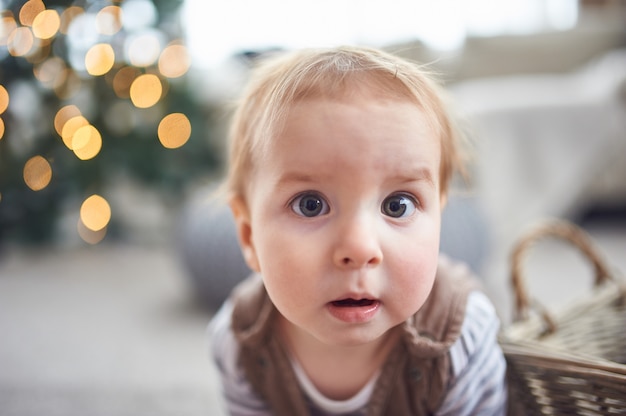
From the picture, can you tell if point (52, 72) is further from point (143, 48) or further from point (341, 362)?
point (341, 362)

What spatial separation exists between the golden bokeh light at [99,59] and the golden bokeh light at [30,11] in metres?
0.21

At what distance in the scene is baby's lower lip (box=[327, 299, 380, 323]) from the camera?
0.67 metres

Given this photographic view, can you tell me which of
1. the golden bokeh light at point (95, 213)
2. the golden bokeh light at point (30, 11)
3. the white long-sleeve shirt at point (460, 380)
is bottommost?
the white long-sleeve shirt at point (460, 380)

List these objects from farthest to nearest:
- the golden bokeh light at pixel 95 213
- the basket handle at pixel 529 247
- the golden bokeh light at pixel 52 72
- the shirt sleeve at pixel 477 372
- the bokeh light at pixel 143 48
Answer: the golden bokeh light at pixel 95 213, the bokeh light at pixel 143 48, the golden bokeh light at pixel 52 72, the basket handle at pixel 529 247, the shirt sleeve at pixel 477 372

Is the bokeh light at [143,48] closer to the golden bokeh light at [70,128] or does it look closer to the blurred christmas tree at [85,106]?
the blurred christmas tree at [85,106]

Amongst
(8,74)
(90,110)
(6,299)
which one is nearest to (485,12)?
(90,110)

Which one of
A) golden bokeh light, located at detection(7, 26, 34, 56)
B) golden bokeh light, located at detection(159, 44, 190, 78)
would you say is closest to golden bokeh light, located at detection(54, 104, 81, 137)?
golden bokeh light, located at detection(7, 26, 34, 56)

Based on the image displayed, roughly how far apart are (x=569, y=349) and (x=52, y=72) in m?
1.96

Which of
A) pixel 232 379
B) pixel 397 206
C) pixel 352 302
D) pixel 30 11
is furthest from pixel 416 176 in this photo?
pixel 30 11

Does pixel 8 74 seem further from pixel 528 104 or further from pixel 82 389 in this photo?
pixel 528 104

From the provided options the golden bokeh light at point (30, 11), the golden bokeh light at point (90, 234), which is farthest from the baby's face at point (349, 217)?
the golden bokeh light at point (90, 234)

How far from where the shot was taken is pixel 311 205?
0.69 metres

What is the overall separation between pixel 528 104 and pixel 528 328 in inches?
57.6

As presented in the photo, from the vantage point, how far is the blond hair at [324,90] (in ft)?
2.29
